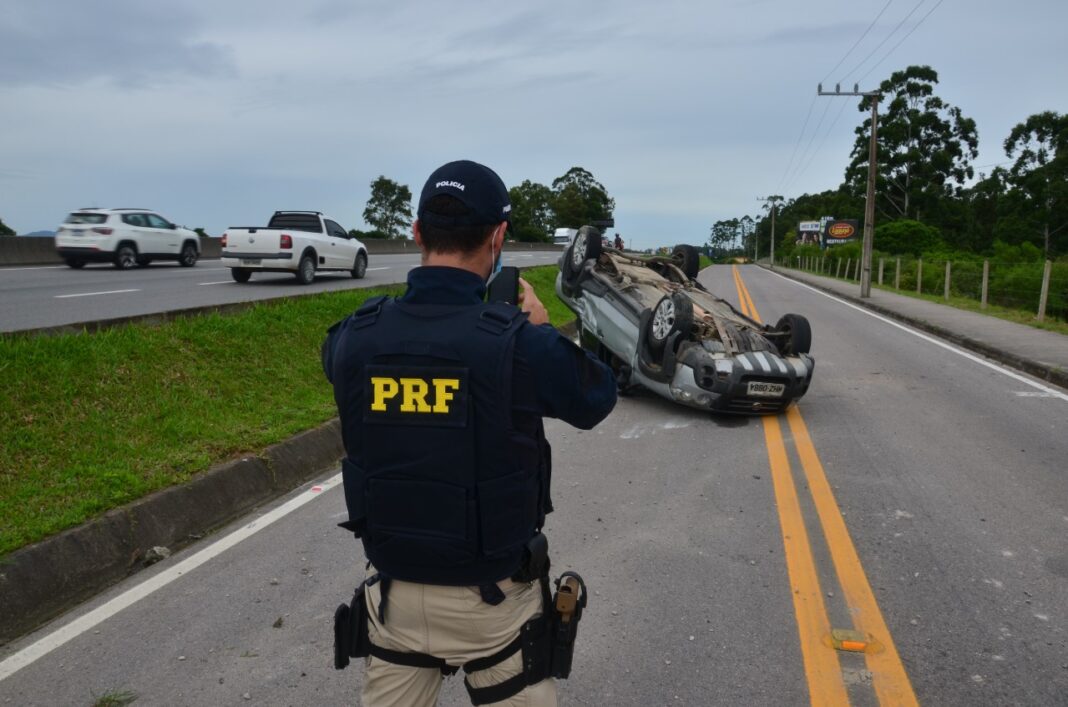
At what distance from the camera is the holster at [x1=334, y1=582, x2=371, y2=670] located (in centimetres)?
202

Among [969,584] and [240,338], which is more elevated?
[240,338]

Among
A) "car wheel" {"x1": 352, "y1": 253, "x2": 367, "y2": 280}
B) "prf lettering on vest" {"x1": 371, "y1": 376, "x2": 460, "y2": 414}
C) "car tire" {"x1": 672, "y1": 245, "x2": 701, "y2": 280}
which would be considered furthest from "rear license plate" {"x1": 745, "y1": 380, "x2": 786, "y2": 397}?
"car wheel" {"x1": 352, "y1": 253, "x2": 367, "y2": 280}

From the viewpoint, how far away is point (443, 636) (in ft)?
6.40

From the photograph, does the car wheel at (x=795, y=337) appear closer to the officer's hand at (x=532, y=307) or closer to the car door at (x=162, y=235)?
the officer's hand at (x=532, y=307)

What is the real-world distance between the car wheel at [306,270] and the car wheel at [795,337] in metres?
12.2

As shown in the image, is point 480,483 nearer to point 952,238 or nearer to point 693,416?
point 693,416

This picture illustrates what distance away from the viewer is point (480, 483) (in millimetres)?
1869

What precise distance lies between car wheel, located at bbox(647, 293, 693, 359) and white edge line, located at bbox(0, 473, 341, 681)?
386 centimetres

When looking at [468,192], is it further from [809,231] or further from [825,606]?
[809,231]

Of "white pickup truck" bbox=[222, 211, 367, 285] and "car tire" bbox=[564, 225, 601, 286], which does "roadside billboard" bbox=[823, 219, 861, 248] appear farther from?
"car tire" bbox=[564, 225, 601, 286]

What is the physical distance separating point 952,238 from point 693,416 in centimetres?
6913

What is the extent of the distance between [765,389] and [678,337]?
38.2 inches

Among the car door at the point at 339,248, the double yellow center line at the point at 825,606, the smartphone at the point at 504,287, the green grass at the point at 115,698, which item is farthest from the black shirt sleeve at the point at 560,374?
the car door at the point at 339,248

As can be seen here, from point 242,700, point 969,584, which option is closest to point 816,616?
point 969,584
